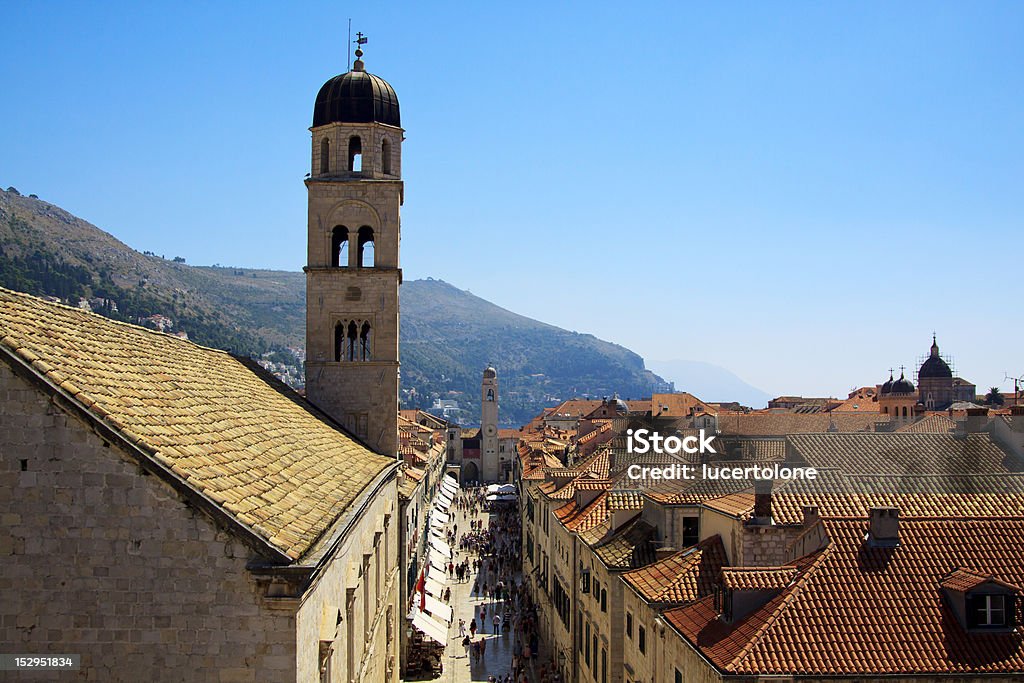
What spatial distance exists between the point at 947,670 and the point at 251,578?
43.4 ft

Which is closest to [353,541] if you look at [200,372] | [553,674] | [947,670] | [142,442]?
[200,372]

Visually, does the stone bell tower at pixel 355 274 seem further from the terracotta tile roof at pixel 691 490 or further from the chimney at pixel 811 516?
the chimney at pixel 811 516

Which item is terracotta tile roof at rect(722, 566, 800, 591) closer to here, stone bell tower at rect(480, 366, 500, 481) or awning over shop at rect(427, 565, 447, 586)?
awning over shop at rect(427, 565, 447, 586)

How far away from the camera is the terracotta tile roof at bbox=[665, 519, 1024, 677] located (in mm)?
18922

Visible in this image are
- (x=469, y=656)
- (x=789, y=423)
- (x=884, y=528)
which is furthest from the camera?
(x=789, y=423)

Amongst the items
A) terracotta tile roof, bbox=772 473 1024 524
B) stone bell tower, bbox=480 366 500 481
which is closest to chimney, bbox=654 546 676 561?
terracotta tile roof, bbox=772 473 1024 524

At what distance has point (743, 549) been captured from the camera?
25.8 metres

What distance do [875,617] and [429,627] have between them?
2621 centimetres

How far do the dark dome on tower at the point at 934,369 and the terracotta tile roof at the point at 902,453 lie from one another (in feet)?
310

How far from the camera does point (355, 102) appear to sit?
3600 centimetres

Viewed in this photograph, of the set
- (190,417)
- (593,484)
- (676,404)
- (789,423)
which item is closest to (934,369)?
(676,404)

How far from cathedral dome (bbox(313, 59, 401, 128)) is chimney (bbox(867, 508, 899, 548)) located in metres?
21.5

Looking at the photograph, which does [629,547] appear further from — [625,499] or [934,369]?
[934,369]

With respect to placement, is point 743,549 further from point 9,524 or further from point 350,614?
point 9,524
